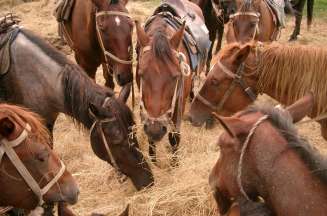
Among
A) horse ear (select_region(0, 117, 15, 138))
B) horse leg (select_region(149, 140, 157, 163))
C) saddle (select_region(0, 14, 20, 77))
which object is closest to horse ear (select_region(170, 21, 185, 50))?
horse leg (select_region(149, 140, 157, 163))

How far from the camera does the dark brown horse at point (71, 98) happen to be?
343 centimetres

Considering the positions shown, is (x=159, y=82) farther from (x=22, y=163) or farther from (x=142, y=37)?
(x=22, y=163)

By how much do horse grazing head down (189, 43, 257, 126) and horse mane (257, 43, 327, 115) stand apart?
0.48 feet

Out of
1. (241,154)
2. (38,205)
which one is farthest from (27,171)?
(241,154)

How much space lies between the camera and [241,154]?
2227mm

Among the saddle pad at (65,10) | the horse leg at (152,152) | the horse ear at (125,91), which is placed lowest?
the horse leg at (152,152)

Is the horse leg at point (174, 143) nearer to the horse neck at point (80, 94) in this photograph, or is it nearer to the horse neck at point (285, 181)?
the horse neck at point (80, 94)

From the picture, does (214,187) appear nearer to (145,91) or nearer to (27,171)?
(27,171)

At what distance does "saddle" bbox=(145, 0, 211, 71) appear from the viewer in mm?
4625

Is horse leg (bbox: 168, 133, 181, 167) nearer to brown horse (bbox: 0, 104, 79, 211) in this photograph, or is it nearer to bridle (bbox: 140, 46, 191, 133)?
bridle (bbox: 140, 46, 191, 133)

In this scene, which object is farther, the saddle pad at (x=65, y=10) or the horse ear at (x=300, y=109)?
the saddle pad at (x=65, y=10)

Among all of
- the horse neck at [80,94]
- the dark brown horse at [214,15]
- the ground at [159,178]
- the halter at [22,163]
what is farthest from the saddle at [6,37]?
the dark brown horse at [214,15]

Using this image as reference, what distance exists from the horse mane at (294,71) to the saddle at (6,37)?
219cm

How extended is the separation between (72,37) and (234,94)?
2.65 m
